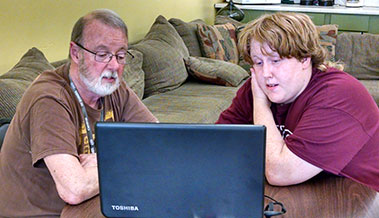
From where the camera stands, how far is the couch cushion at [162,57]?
136 inches

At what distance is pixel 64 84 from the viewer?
1.59 metres

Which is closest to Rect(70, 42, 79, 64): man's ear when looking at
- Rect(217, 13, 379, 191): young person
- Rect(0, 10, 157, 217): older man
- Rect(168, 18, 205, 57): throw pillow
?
Rect(0, 10, 157, 217): older man

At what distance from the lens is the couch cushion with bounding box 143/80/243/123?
3057 mm

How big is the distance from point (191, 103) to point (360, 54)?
78.6 inches

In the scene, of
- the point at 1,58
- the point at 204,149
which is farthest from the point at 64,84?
the point at 1,58

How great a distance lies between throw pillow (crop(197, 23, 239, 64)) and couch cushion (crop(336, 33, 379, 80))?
98 centimetres

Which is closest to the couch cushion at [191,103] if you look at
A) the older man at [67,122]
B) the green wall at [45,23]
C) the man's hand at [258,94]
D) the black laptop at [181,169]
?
the green wall at [45,23]

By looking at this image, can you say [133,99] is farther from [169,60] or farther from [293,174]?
[169,60]

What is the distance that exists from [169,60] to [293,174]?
232cm

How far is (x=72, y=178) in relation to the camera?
1.36 meters

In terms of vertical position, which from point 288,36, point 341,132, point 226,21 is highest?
point 288,36

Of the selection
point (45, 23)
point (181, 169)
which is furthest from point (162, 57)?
point (181, 169)

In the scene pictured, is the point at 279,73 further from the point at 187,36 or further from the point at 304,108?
the point at 187,36

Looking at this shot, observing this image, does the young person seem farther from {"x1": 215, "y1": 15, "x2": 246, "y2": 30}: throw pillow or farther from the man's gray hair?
{"x1": 215, "y1": 15, "x2": 246, "y2": 30}: throw pillow
